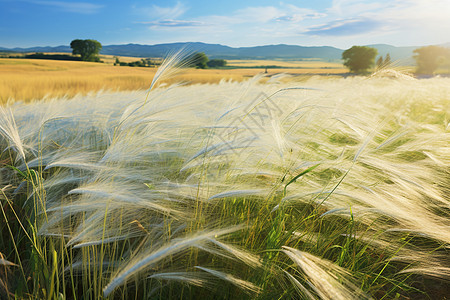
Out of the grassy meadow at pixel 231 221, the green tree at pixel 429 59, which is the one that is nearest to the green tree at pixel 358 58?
the green tree at pixel 429 59

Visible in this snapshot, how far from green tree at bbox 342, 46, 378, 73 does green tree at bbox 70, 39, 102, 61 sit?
28.5m

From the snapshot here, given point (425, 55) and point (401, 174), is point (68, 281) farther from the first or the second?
point (425, 55)

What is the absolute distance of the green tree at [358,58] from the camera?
35.7m

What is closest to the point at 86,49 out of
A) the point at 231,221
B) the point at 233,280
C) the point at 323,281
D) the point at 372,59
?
the point at 372,59

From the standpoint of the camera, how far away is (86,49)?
31.1m

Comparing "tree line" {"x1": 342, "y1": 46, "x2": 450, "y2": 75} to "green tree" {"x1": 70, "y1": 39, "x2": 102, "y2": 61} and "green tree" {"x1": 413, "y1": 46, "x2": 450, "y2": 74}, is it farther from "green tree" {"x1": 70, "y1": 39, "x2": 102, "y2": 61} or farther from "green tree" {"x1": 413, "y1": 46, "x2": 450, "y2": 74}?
"green tree" {"x1": 70, "y1": 39, "x2": 102, "y2": 61}

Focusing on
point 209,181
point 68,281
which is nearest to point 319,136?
point 209,181

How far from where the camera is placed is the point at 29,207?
1.33 m

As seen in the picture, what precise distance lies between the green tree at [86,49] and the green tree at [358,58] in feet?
93.4

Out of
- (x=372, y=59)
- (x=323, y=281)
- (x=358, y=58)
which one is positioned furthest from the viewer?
(x=372, y=59)

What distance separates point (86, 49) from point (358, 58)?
31.7m

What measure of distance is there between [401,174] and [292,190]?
0.37m

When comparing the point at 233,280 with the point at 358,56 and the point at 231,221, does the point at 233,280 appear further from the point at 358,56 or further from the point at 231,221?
the point at 358,56

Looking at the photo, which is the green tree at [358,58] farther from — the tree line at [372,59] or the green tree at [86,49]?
the green tree at [86,49]
